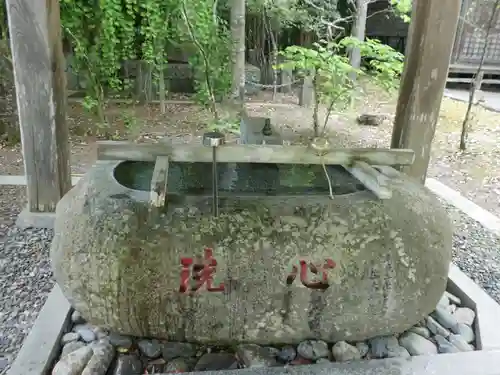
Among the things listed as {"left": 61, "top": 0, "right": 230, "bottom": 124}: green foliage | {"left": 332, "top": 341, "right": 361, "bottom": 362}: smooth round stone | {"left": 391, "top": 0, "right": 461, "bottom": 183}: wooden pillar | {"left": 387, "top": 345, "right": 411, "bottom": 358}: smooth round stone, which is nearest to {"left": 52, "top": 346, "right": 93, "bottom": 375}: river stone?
{"left": 332, "top": 341, "right": 361, "bottom": 362}: smooth round stone

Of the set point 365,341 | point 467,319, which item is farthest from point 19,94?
point 467,319

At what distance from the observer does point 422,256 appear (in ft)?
6.82

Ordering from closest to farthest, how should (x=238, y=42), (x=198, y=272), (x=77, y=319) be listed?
(x=198, y=272) → (x=77, y=319) → (x=238, y=42)

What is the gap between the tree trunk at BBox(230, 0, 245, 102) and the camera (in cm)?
666

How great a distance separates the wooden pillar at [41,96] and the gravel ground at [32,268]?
0.36 metres

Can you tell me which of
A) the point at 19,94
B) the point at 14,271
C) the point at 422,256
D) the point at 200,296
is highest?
the point at 19,94

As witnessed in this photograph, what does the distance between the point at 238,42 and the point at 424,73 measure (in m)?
4.20

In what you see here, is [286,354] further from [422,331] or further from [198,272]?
[422,331]

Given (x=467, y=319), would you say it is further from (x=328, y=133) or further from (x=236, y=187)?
(x=328, y=133)

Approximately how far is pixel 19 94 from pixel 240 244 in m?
2.10

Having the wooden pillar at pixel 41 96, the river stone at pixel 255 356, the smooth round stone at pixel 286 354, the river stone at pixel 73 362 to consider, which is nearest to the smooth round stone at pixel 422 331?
the smooth round stone at pixel 286 354

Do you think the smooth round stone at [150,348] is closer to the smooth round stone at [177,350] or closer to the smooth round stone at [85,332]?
the smooth round stone at [177,350]

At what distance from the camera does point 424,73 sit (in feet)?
10.0

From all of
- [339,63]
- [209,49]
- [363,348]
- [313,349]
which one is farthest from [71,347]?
[209,49]
